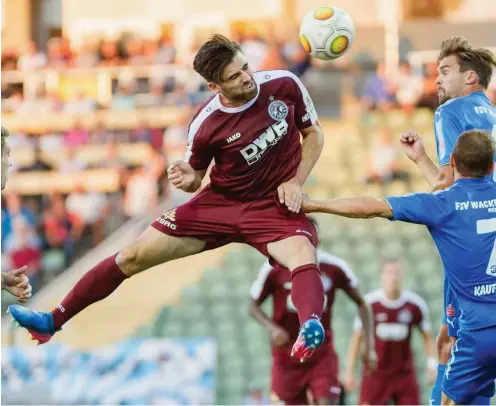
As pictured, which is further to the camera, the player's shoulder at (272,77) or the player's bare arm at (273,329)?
the player's bare arm at (273,329)

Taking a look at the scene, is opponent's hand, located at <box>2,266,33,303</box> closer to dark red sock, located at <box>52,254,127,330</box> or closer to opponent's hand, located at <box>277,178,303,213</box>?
dark red sock, located at <box>52,254,127,330</box>

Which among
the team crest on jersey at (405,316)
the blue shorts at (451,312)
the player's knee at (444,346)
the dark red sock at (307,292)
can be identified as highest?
the dark red sock at (307,292)

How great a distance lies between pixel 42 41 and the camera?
70.6 ft

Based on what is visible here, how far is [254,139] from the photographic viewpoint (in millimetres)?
6145

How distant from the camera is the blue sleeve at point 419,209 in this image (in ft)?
19.2

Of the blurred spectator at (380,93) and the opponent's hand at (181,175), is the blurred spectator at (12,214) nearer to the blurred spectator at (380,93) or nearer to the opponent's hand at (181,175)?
the blurred spectator at (380,93)

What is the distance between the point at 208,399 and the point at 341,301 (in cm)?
221

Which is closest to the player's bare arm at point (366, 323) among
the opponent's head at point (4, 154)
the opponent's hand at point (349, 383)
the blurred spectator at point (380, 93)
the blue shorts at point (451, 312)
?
the opponent's hand at point (349, 383)

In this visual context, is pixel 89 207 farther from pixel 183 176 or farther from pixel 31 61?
pixel 183 176

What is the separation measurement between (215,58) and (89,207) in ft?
30.7

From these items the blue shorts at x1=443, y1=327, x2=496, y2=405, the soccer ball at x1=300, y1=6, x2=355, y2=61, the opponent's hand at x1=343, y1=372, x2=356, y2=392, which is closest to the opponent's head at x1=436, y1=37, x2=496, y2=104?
the soccer ball at x1=300, y1=6, x2=355, y2=61

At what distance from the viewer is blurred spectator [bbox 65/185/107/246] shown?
14.4 metres

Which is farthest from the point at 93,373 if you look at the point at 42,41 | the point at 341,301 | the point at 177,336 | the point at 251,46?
the point at 42,41

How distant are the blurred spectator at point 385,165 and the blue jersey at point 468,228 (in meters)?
7.88
